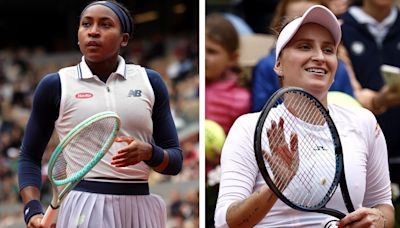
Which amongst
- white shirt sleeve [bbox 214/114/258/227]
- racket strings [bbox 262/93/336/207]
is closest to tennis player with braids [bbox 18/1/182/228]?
white shirt sleeve [bbox 214/114/258/227]

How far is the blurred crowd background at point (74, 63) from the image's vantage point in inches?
382

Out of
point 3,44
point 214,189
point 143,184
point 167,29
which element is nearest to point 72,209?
point 143,184

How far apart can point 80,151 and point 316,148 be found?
2.31 feet

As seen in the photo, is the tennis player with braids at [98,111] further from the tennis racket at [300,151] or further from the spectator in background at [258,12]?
the spectator in background at [258,12]

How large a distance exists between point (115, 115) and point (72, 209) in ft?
1.16

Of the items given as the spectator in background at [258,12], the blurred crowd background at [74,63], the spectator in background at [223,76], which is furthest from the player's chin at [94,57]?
the blurred crowd background at [74,63]

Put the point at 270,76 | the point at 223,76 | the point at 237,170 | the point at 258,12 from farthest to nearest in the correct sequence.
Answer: the point at 258,12 < the point at 223,76 < the point at 270,76 < the point at 237,170

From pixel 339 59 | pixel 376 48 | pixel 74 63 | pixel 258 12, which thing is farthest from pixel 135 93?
pixel 74 63

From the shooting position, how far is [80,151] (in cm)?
332

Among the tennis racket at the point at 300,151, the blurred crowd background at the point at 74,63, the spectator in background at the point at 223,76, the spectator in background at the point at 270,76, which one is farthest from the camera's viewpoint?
the blurred crowd background at the point at 74,63

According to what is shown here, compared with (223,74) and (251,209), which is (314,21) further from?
(223,74)

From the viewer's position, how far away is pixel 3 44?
16.3m

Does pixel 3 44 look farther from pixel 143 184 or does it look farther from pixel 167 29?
pixel 143 184

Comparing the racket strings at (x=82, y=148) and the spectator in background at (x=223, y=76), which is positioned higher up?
the racket strings at (x=82, y=148)
